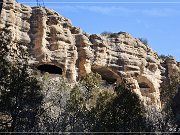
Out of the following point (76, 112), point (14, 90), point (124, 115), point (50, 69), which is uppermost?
point (50, 69)

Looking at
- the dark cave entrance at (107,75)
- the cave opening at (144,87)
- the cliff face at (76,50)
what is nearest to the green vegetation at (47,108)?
the cliff face at (76,50)

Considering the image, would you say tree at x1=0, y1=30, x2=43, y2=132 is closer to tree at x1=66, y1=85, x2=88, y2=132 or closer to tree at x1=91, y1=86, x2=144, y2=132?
tree at x1=91, y1=86, x2=144, y2=132

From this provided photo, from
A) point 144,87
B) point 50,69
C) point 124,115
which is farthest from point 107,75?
point 124,115

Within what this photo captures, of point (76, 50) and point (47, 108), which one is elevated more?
point (76, 50)

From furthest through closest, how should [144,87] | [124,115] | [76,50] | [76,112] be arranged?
[144,87]
[76,50]
[76,112]
[124,115]

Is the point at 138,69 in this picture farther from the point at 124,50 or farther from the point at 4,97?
the point at 4,97

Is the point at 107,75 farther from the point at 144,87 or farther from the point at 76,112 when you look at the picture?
the point at 76,112

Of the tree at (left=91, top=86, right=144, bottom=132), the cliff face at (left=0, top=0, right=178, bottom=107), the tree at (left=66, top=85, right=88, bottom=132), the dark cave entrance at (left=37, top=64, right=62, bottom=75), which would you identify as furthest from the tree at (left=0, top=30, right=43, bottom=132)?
the dark cave entrance at (left=37, top=64, right=62, bottom=75)

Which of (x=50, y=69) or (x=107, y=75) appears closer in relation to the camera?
(x=50, y=69)

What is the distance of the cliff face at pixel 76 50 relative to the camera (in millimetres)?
42594

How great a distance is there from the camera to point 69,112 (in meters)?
25.6

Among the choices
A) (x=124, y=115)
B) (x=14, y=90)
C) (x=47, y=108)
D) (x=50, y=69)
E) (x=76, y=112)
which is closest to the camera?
(x=14, y=90)

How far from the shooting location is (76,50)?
146ft

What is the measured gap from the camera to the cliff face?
4259 cm
